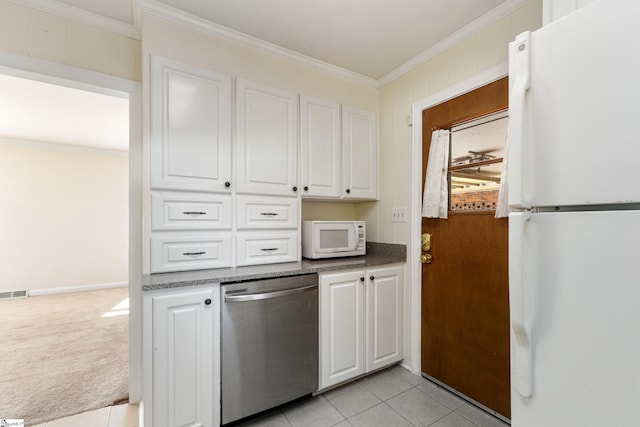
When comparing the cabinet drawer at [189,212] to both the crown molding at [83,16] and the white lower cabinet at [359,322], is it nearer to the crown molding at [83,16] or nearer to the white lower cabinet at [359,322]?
the white lower cabinet at [359,322]

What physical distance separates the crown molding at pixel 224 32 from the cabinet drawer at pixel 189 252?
1.34 m

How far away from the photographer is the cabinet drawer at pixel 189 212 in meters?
1.64

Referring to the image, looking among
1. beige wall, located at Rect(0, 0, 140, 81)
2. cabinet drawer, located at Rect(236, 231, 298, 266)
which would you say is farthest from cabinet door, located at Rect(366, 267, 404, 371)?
beige wall, located at Rect(0, 0, 140, 81)

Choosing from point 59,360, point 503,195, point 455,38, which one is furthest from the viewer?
point 59,360

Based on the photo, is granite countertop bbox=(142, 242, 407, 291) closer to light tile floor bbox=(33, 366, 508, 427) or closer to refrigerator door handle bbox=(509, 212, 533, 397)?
light tile floor bbox=(33, 366, 508, 427)

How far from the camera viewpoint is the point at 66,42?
1693 millimetres

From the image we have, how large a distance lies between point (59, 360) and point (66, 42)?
2.58m

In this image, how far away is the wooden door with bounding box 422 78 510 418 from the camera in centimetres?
168

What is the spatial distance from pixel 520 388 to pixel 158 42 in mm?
2405

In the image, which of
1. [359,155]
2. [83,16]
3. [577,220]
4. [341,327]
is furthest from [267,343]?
[83,16]

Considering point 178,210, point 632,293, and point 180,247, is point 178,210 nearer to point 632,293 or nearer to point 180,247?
point 180,247

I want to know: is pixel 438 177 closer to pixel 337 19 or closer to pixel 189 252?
pixel 337 19

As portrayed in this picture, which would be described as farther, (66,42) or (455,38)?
(455,38)

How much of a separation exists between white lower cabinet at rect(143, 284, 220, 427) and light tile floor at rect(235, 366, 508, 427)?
0.38 m
